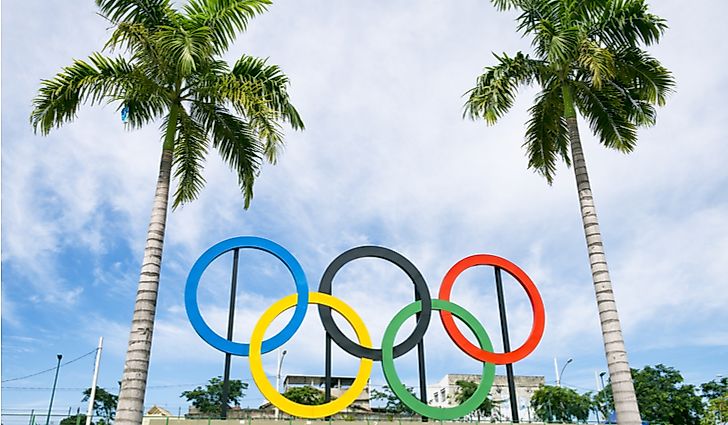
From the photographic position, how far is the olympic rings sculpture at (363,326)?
13.4 m

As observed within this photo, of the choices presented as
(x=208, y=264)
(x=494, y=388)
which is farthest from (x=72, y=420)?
(x=494, y=388)

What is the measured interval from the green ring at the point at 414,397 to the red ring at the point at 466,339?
0.21 m

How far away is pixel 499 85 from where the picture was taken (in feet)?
48.3

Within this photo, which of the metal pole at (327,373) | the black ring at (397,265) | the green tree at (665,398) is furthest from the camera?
the green tree at (665,398)

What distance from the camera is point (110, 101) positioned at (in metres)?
13.1

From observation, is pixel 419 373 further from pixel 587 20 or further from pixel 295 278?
pixel 587 20

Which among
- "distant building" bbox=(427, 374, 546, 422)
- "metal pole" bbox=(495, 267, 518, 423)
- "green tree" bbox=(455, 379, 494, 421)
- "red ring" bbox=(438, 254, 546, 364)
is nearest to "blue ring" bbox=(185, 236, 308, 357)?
"red ring" bbox=(438, 254, 546, 364)

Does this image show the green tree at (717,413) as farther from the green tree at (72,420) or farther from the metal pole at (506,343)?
the green tree at (72,420)

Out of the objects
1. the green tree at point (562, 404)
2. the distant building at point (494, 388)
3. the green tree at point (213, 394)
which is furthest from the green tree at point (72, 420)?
the distant building at point (494, 388)

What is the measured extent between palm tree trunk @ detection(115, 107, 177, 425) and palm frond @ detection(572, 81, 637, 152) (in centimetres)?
1116

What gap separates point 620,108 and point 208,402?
46.5 meters

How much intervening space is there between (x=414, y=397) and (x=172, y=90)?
30.8 ft

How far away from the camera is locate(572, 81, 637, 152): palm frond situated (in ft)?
51.9

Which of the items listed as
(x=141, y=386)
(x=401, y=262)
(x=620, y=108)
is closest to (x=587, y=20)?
(x=620, y=108)
